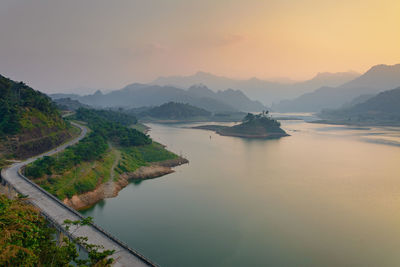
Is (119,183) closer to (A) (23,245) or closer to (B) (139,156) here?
(B) (139,156)

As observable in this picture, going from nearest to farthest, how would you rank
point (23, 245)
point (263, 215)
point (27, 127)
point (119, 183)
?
point (23, 245)
point (263, 215)
point (119, 183)
point (27, 127)

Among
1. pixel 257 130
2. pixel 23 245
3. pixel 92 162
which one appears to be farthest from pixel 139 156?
pixel 257 130

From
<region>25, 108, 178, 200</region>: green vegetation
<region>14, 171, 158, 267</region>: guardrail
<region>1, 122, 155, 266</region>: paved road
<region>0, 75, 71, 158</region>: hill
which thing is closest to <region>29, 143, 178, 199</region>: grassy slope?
<region>25, 108, 178, 200</region>: green vegetation

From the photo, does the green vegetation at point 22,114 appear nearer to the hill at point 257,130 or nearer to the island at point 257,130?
the island at point 257,130

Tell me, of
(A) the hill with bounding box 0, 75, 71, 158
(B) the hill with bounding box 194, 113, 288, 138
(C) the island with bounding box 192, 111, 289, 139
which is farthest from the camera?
(B) the hill with bounding box 194, 113, 288, 138

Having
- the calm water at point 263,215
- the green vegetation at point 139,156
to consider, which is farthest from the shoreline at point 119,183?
the calm water at point 263,215

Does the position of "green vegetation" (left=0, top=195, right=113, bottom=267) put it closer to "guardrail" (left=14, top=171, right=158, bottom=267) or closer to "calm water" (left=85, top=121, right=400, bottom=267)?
"guardrail" (left=14, top=171, right=158, bottom=267)
